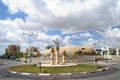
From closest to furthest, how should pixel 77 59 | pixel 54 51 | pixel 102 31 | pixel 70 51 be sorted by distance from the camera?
pixel 54 51
pixel 102 31
pixel 77 59
pixel 70 51

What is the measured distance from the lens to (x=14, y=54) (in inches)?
6998

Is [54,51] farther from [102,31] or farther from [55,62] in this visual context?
[102,31]

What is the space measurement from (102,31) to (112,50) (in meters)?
129

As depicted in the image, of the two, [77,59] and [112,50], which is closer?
[77,59]

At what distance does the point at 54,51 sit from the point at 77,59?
2759 centimetres

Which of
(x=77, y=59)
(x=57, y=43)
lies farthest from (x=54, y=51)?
(x=77, y=59)

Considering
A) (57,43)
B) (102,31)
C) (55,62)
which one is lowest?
(55,62)

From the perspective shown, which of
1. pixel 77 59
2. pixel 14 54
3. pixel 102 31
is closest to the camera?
pixel 102 31

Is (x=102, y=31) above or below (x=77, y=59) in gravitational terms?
above

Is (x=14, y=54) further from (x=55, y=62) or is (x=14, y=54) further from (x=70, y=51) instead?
(x=55, y=62)

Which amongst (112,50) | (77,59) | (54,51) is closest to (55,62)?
(54,51)

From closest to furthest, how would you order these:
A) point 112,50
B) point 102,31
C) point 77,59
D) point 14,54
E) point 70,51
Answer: point 102,31
point 77,59
point 70,51
point 14,54
point 112,50

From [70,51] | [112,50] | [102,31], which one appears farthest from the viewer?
[112,50]

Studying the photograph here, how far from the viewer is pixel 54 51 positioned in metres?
52.6
